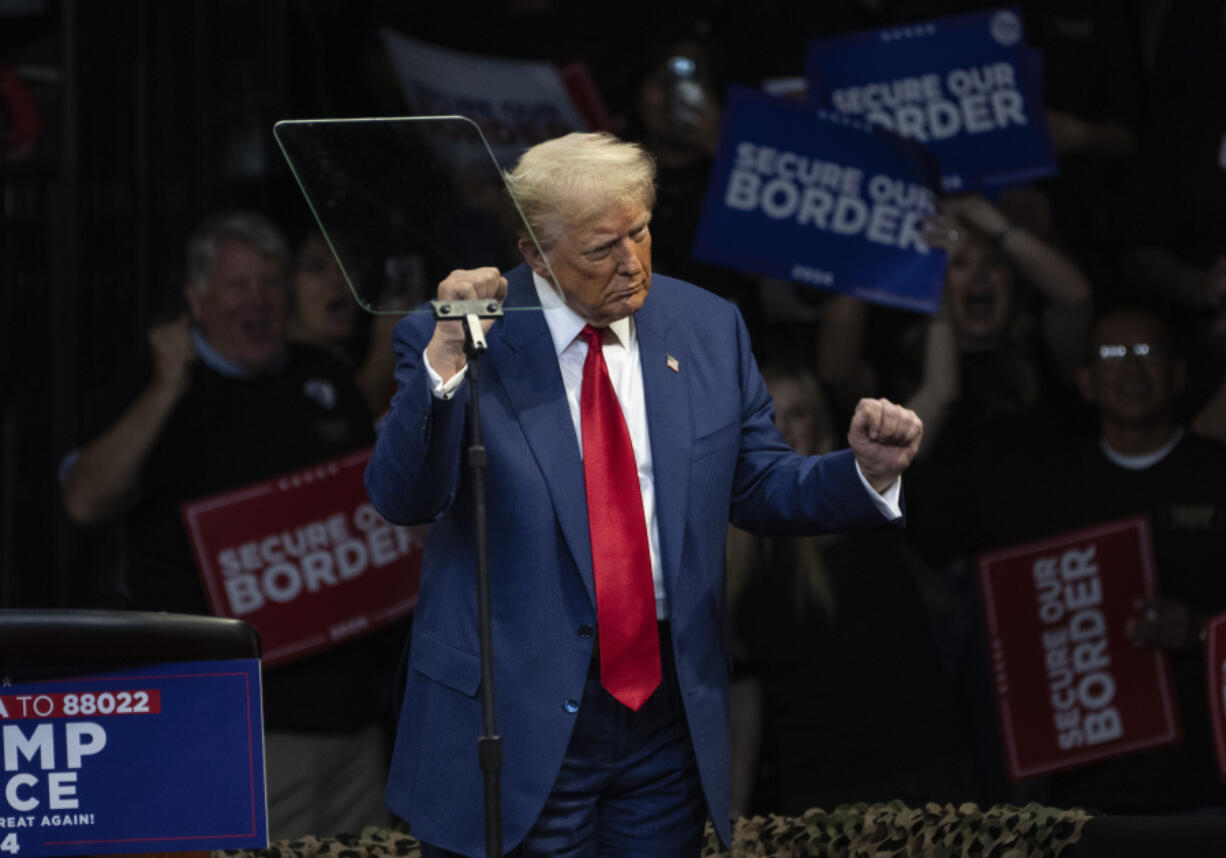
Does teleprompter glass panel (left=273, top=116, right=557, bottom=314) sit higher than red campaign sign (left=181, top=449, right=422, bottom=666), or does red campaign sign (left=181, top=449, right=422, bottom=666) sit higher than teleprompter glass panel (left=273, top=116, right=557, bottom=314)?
teleprompter glass panel (left=273, top=116, right=557, bottom=314)

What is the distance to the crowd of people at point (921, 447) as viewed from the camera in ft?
12.3

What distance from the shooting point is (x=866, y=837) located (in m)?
2.91

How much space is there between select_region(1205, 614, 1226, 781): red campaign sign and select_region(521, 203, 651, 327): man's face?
182cm

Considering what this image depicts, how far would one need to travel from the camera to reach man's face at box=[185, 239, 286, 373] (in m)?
3.98

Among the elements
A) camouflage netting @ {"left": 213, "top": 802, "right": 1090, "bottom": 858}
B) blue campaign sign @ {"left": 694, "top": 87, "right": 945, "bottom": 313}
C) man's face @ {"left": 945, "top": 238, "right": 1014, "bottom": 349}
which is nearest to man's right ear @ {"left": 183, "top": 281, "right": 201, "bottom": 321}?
blue campaign sign @ {"left": 694, "top": 87, "right": 945, "bottom": 313}

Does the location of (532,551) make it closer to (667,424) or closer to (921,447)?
(667,424)

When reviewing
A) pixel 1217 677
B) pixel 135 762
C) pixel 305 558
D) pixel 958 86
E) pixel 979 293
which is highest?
pixel 958 86

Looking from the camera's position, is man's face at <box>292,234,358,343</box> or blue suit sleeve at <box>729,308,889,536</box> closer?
blue suit sleeve at <box>729,308,889,536</box>

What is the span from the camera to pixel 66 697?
232 cm

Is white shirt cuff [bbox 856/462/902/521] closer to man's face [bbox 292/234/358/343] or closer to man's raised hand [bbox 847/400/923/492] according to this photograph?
man's raised hand [bbox 847/400/923/492]

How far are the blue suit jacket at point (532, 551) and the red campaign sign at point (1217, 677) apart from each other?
156 cm

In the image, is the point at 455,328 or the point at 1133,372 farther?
the point at 1133,372

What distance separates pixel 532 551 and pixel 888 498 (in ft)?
1.46

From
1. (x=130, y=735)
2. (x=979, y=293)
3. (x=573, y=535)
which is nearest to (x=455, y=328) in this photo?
(x=573, y=535)
